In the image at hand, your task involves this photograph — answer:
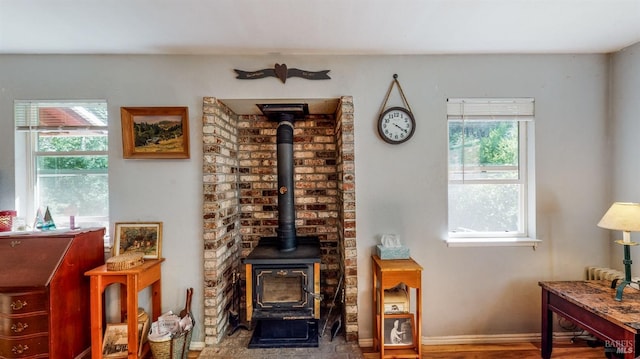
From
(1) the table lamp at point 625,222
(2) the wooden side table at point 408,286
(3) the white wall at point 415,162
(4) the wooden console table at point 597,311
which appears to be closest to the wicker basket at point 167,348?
(3) the white wall at point 415,162

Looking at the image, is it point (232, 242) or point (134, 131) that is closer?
point (134, 131)

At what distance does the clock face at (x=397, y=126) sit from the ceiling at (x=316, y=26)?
0.48 m

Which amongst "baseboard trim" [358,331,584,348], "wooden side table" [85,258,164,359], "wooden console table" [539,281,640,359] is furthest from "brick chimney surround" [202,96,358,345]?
"wooden console table" [539,281,640,359]

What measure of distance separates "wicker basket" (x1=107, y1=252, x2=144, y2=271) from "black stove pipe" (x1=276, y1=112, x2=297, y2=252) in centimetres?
104

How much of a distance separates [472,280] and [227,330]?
2.09m

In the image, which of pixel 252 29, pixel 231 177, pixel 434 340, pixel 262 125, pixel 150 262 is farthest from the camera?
pixel 262 125

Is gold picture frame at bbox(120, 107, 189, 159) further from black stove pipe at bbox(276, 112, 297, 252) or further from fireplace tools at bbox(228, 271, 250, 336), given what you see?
fireplace tools at bbox(228, 271, 250, 336)

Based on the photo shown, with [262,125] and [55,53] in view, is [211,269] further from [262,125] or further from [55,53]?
[55,53]

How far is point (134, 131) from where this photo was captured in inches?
87.7

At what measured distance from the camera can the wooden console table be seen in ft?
4.91

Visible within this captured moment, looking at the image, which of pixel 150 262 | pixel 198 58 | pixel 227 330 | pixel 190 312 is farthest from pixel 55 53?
pixel 227 330

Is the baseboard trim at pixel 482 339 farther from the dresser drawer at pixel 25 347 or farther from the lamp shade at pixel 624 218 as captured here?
the dresser drawer at pixel 25 347

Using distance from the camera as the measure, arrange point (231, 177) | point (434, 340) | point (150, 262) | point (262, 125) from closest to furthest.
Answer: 1. point (150, 262)
2. point (434, 340)
3. point (231, 177)
4. point (262, 125)

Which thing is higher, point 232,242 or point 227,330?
point 232,242
